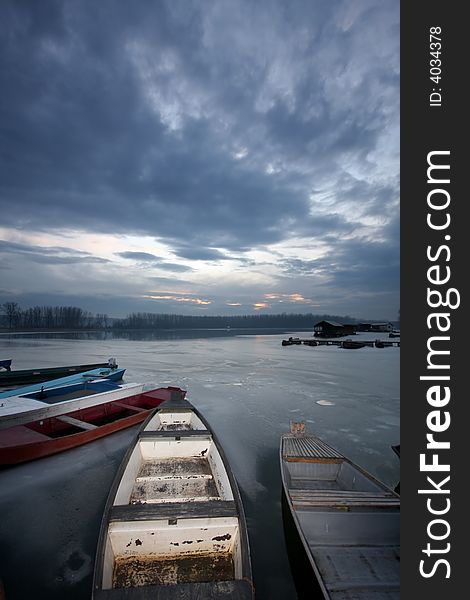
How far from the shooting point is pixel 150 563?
3947mm

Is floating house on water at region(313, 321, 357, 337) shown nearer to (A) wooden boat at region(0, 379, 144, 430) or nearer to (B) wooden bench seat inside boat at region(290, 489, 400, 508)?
(A) wooden boat at region(0, 379, 144, 430)

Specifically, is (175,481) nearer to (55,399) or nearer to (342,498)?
(342,498)

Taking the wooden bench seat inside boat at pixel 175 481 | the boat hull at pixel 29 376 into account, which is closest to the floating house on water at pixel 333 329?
the boat hull at pixel 29 376

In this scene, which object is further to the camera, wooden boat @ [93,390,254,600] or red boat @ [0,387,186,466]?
red boat @ [0,387,186,466]

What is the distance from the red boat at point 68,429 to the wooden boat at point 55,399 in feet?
0.79

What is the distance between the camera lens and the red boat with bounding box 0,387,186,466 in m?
7.70

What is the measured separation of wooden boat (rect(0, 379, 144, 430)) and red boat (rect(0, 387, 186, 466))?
0.24m

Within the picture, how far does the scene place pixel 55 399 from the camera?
13.3 m

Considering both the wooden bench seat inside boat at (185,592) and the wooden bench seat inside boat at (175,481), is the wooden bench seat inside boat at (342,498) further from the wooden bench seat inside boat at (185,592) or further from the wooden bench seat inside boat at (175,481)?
the wooden bench seat inside boat at (185,592)

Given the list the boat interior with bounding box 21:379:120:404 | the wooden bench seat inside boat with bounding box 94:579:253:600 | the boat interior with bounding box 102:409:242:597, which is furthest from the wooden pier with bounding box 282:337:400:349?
the wooden bench seat inside boat with bounding box 94:579:253:600

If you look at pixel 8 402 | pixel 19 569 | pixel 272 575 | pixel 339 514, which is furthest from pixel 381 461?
pixel 8 402

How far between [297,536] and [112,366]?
783 inches

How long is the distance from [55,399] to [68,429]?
156 inches

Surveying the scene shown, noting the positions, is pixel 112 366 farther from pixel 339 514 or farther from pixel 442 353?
pixel 442 353
